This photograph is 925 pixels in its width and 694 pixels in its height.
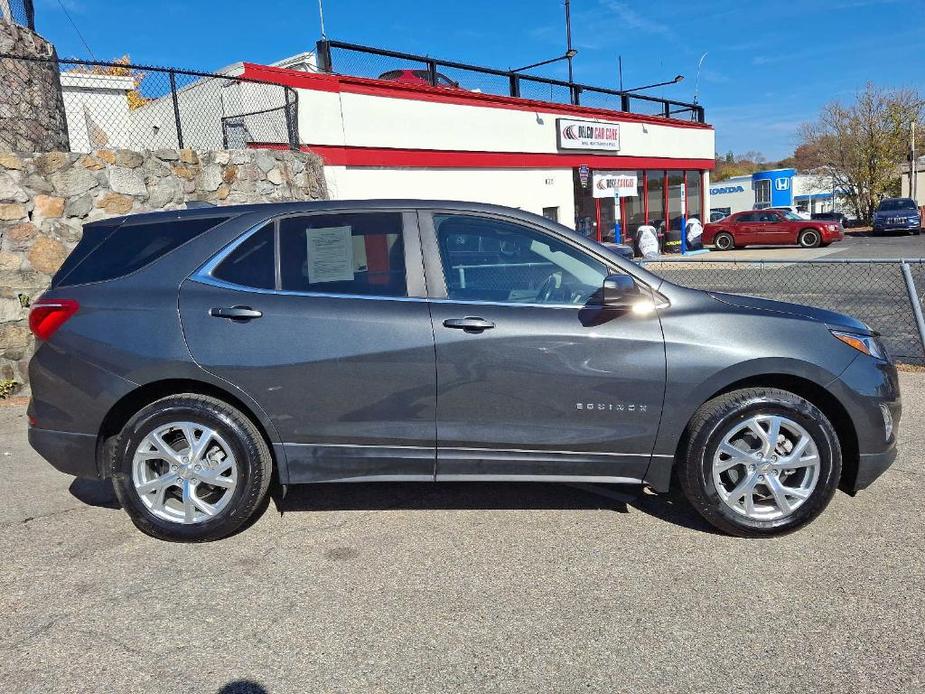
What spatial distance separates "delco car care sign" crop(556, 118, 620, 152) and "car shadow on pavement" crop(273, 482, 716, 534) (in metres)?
15.8

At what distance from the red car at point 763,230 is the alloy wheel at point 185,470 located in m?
28.7

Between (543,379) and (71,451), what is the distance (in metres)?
2.50

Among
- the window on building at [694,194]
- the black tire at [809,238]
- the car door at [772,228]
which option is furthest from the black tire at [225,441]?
the black tire at [809,238]

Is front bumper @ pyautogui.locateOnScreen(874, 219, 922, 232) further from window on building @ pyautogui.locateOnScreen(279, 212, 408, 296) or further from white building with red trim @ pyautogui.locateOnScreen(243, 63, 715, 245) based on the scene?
window on building @ pyautogui.locateOnScreen(279, 212, 408, 296)

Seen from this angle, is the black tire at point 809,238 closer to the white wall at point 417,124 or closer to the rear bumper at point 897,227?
the rear bumper at point 897,227

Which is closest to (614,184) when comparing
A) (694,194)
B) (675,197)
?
(675,197)

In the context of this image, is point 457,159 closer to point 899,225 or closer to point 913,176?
point 899,225

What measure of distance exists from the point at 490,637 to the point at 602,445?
3.82 feet

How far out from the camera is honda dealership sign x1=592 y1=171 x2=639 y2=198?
2094cm

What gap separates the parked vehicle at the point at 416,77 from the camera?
14.8 m

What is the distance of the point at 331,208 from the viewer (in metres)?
3.74

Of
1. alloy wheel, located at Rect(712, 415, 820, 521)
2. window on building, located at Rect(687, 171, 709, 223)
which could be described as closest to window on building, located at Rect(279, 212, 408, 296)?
alloy wheel, located at Rect(712, 415, 820, 521)

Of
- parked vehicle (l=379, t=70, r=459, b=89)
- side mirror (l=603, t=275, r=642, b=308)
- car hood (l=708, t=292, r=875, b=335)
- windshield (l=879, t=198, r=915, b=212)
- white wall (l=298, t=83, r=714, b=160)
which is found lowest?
car hood (l=708, t=292, r=875, b=335)

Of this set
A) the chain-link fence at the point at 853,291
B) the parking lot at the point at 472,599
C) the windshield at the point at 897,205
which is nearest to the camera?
the parking lot at the point at 472,599
